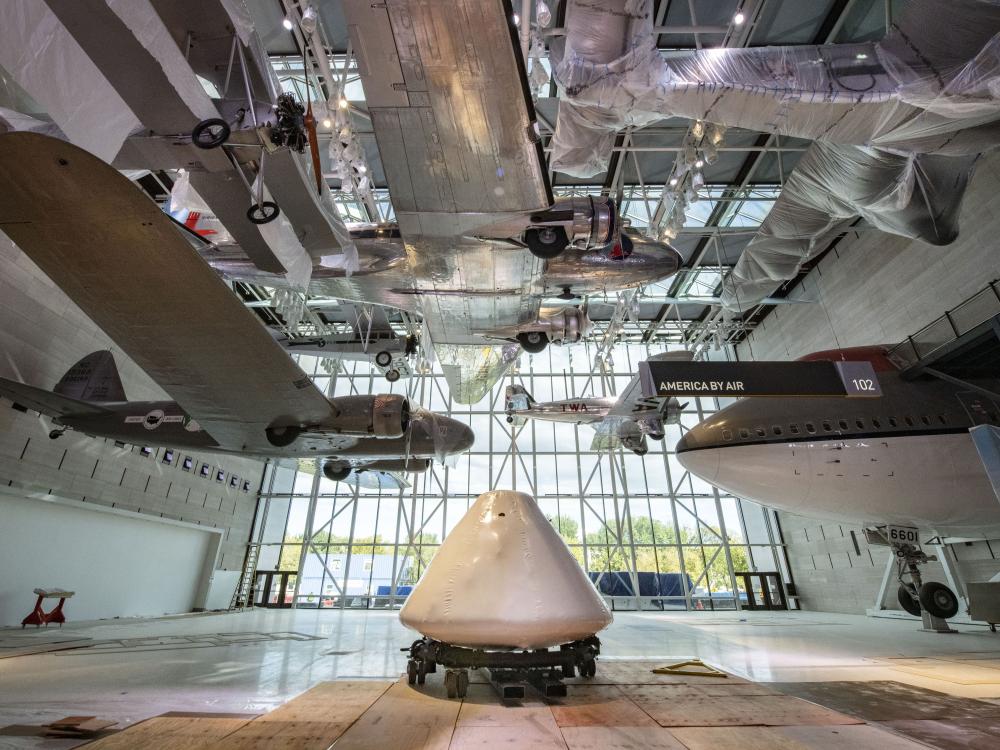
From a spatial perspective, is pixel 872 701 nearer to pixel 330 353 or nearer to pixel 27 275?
pixel 330 353

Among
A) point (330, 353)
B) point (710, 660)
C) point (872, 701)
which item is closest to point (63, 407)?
point (330, 353)

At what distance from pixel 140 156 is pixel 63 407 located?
6478 mm

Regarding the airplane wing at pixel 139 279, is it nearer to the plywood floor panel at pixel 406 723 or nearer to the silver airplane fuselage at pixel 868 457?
the plywood floor panel at pixel 406 723

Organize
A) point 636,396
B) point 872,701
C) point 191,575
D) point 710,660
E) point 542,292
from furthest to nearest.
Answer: point 191,575, point 636,396, point 542,292, point 710,660, point 872,701

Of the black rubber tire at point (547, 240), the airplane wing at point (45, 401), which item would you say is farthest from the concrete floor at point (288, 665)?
the black rubber tire at point (547, 240)

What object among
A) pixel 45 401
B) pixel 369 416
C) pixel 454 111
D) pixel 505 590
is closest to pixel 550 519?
pixel 369 416

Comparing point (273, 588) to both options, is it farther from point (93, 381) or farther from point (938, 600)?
point (938, 600)

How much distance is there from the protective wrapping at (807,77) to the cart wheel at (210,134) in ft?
11.2

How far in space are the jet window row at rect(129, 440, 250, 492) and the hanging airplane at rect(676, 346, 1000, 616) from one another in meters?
13.7

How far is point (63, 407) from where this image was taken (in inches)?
323

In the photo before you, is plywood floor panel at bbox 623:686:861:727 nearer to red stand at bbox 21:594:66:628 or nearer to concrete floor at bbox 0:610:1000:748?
concrete floor at bbox 0:610:1000:748

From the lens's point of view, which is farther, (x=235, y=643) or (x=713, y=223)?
(x=713, y=223)

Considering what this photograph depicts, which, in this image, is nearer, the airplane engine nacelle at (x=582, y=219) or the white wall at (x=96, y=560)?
the airplane engine nacelle at (x=582, y=219)

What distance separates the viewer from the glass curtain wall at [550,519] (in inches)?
671
